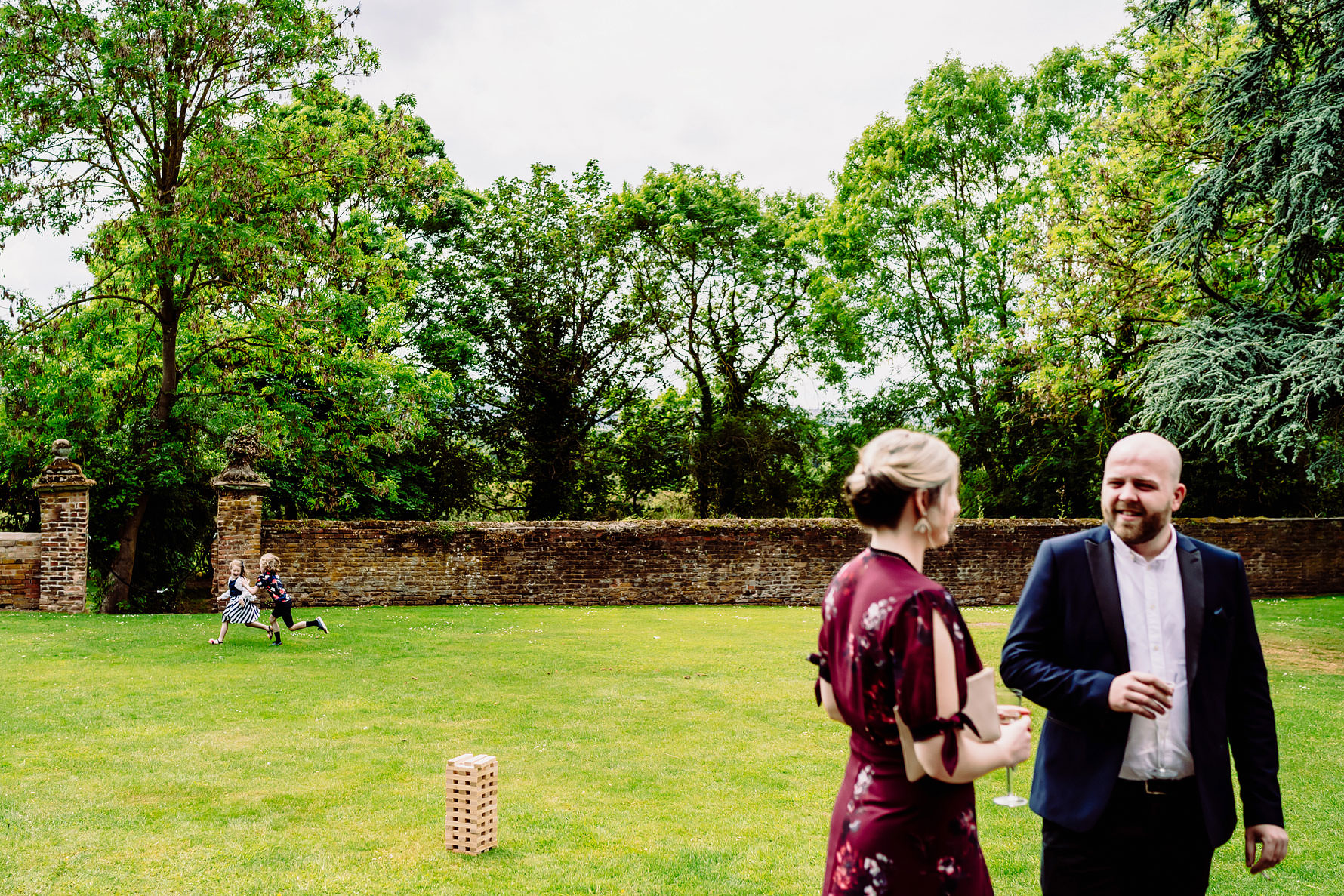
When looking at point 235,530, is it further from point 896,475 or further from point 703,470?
point 896,475

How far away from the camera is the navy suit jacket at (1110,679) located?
113 inches

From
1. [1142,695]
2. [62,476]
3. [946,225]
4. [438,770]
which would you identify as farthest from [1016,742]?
[946,225]

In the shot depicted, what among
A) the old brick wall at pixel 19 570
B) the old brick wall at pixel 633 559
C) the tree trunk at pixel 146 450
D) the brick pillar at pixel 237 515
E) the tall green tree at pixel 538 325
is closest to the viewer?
the old brick wall at pixel 19 570

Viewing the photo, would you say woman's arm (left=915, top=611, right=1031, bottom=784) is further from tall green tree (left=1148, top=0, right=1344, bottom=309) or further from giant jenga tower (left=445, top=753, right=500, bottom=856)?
tall green tree (left=1148, top=0, right=1344, bottom=309)

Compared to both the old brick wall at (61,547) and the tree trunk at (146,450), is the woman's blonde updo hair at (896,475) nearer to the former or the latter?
the old brick wall at (61,547)

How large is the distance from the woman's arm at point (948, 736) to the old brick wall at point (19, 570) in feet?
60.4

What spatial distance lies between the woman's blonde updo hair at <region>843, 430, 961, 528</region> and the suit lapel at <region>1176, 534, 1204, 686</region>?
1.14 meters

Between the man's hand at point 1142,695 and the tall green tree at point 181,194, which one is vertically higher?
the tall green tree at point 181,194

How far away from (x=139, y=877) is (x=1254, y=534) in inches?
984

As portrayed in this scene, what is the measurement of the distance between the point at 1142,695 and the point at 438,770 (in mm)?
5235

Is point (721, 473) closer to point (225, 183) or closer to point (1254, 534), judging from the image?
point (1254, 534)

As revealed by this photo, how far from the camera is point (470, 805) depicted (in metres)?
5.09

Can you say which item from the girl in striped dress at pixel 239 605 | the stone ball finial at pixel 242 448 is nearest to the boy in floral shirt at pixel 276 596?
the girl in striped dress at pixel 239 605

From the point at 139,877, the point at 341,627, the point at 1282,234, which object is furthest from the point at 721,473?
the point at 139,877
